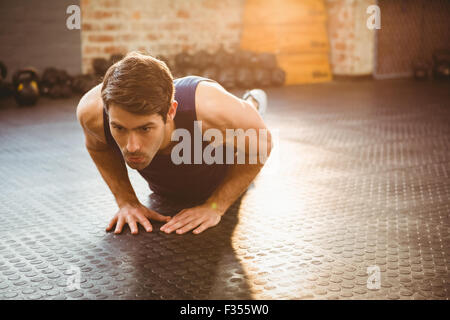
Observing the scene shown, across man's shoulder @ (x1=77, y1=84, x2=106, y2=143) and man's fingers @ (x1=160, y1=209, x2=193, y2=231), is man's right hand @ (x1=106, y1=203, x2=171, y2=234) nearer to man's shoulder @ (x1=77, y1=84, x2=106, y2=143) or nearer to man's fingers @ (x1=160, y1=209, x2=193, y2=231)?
man's fingers @ (x1=160, y1=209, x2=193, y2=231)

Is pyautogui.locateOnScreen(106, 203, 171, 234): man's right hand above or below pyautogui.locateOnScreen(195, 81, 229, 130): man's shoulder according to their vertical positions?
below

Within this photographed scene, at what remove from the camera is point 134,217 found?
175 centimetres

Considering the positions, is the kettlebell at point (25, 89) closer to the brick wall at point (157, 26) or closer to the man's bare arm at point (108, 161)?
the brick wall at point (157, 26)

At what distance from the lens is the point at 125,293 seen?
1.28 metres

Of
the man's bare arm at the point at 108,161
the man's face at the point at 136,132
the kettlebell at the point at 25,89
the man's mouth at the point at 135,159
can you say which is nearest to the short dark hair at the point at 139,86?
the man's face at the point at 136,132

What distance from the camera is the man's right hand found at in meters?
1.71

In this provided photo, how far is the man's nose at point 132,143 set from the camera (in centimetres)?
138

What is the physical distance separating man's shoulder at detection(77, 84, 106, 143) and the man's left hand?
0.38 meters

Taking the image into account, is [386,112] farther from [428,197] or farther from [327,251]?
[327,251]

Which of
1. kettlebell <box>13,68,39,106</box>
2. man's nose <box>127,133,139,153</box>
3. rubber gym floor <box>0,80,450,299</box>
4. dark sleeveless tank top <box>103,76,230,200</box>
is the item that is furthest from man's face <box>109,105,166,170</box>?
kettlebell <box>13,68,39,106</box>

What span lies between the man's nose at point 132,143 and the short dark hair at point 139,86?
2.9 inches

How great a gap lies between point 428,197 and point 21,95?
3904mm

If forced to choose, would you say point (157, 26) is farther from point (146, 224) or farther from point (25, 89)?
point (146, 224)
